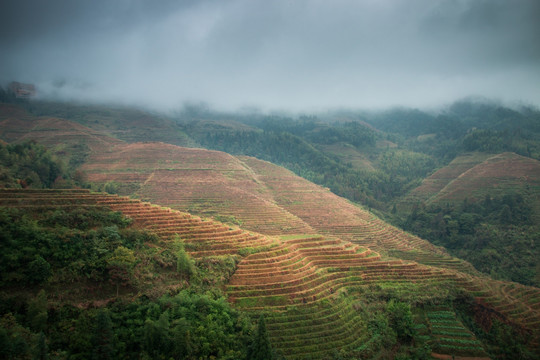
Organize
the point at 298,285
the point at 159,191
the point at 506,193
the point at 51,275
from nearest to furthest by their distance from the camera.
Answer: the point at 51,275 → the point at 298,285 → the point at 159,191 → the point at 506,193

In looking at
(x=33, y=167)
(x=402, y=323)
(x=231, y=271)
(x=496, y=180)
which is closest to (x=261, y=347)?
(x=231, y=271)

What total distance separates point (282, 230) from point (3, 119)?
95.1 meters

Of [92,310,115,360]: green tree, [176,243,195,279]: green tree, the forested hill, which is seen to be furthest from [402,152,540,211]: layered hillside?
[92,310,115,360]: green tree

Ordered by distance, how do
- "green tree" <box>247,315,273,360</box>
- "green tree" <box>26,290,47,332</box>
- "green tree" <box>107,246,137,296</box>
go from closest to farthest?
"green tree" <box>26,290,47,332</box> < "green tree" <box>247,315,273,360</box> < "green tree" <box>107,246,137,296</box>

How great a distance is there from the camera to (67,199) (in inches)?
1096

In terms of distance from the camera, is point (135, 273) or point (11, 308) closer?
point (11, 308)

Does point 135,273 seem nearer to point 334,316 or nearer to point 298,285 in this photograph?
point 298,285

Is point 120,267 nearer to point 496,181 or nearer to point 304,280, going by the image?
point 304,280

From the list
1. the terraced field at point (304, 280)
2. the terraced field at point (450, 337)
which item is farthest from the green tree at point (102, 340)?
the terraced field at point (450, 337)

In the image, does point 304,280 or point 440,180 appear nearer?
point 304,280

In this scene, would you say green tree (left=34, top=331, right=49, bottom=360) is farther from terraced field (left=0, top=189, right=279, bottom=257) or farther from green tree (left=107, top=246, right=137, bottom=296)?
terraced field (left=0, top=189, right=279, bottom=257)

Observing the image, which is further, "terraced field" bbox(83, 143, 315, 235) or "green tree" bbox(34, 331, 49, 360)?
"terraced field" bbox(83, 143, 315, 235)

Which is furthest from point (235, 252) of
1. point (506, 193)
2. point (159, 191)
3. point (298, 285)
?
point (506, 193)

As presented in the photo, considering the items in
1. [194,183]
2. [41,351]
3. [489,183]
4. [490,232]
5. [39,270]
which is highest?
[39,270]
